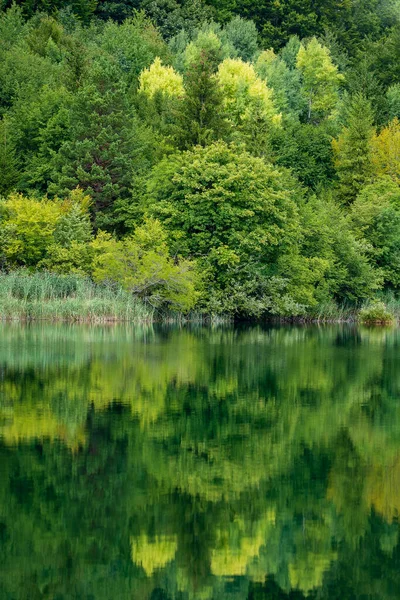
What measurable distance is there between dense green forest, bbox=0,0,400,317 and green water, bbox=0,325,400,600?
26.6 m

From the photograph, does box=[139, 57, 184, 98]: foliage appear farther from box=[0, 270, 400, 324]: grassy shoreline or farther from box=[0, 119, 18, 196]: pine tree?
box=[0, 270, 400, 324]: grassy shoreline

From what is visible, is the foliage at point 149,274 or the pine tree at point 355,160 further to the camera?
the pine tree at point 355,160

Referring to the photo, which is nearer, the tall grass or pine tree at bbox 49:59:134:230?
the tall grass

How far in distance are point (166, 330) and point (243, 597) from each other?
113ft

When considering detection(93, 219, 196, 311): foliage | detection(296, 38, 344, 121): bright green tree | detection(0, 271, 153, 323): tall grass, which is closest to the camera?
detection(0, 271, 153, 323): tall grass

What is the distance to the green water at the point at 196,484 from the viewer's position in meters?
10.1

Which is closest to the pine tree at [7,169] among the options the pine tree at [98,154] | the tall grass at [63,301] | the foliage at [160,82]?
the pine tree at [98,154]

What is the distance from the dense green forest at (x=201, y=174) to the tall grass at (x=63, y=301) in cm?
200

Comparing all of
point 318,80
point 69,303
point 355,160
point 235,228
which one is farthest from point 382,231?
point 318,80

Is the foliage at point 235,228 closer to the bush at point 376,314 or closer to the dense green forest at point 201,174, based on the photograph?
→ the dense green forest at point 201,174

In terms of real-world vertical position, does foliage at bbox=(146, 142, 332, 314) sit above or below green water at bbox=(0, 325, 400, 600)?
above

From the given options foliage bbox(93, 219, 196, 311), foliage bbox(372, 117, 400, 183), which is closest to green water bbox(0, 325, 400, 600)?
foliage bbox(93, 219, 196, 311)

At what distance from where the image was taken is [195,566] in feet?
34.1

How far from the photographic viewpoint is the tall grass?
140 ft
